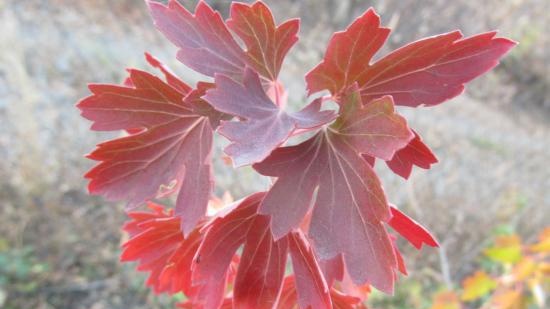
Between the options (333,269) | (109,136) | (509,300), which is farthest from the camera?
(109,136)

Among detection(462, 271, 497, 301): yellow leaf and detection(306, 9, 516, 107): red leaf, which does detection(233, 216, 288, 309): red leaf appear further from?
detection(462, 271, 497, 301): yellow leaf

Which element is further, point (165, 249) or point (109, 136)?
point (109, 136)

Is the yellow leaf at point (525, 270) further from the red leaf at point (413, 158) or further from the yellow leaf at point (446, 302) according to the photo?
the red leaf at point (413, 158)

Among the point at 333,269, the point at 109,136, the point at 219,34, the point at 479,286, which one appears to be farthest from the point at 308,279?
the point at 109,136

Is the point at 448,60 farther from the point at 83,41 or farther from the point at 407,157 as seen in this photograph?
the point at 83,41

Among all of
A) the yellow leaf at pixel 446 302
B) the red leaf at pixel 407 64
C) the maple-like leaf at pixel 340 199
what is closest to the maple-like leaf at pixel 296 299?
the maple-like leaf at pixel 340 199

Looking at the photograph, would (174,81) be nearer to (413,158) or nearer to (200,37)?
(200,37)
